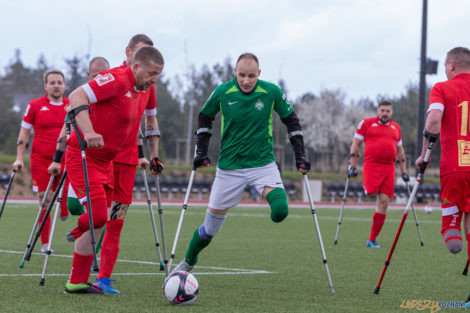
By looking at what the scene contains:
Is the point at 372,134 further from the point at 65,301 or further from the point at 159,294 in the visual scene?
the point at 65,301

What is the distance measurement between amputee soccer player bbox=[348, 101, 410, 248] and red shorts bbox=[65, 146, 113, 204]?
7.22 metres

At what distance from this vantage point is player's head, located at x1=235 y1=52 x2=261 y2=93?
6980mm

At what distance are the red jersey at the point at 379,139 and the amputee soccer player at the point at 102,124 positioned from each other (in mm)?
7303

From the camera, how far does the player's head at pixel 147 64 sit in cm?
633

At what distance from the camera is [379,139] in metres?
13.2

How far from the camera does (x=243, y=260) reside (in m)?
10.1

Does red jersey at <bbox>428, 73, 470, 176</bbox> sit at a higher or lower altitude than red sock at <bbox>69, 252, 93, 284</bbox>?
higher

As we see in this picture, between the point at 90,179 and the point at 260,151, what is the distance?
1.71m

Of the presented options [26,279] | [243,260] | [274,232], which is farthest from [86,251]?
[274,232]

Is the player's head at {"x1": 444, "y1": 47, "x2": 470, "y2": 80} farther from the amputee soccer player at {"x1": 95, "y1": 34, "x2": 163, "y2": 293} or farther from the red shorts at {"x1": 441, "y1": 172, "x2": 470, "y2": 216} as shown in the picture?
the amputee soccer player at {"x1": 95, "y1": 34, "x2": 163, "y2": 293}

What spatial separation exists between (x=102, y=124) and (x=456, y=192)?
325cm

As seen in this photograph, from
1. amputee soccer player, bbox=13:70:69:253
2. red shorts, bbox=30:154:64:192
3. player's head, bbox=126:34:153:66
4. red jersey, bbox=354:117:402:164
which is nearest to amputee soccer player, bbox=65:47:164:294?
player's head, bbox=126:34:153:66

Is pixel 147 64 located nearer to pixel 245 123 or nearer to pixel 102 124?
pixel 102 124

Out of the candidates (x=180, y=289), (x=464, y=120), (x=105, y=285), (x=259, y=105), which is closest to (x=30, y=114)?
(x=105, y=285)
